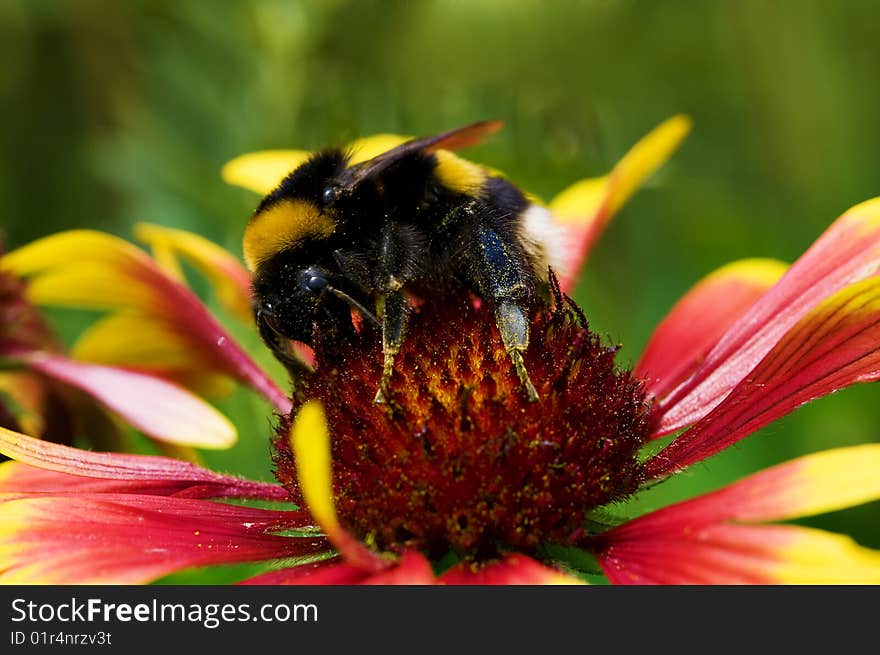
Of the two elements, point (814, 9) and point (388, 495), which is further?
point (814, 9)

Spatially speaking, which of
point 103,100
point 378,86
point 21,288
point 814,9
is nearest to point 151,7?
point 103,100

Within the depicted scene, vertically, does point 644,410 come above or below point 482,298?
below

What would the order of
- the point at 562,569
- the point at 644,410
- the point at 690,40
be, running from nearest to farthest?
1. the point at 562,569
2. the point at 644,410
3. the point at 690,40

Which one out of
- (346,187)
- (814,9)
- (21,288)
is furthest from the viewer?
(814,9)

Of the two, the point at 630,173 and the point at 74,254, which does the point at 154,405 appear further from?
the point at 630,173

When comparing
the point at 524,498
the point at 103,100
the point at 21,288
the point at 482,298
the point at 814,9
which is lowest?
the point at 524,498

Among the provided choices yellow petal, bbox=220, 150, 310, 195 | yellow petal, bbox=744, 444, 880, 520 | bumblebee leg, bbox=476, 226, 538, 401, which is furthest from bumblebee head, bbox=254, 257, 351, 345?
yellow petal, bbox=744, 444, 880, 520

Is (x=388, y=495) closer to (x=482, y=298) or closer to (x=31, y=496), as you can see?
(x=482, y=298)

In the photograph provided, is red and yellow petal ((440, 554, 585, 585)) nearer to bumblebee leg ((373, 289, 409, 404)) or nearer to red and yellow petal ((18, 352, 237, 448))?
bumblebee leg ((373, 289, 409, 404))
